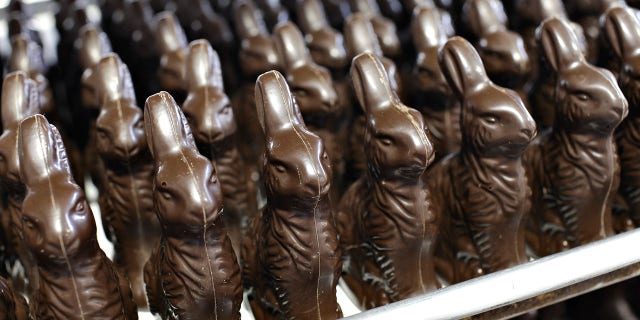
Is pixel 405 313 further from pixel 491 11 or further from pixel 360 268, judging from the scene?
pixel 491 11

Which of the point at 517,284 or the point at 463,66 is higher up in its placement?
the point at 463,66

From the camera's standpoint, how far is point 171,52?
3.97ft

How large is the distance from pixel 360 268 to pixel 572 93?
376mm

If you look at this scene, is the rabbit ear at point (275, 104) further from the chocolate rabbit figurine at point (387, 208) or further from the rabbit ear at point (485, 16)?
the rabbit ear at point (485, 16)

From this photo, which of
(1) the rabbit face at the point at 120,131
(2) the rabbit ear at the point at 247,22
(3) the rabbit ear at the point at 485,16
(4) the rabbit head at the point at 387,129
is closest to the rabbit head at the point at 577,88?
(3) the rabbit ear at the point at 485,16

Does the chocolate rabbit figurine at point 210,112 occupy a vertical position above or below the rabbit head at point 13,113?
below

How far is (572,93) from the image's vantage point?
1.05 meters

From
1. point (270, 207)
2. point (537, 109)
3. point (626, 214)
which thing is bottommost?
point (626, 214)

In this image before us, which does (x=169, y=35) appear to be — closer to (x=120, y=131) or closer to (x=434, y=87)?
(x=120, y=131)

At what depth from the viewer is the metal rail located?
2.94 feet

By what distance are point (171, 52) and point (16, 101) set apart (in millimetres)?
266

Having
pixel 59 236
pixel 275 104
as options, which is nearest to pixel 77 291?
pixel 59 236

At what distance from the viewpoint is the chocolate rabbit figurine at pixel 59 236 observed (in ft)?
2.81

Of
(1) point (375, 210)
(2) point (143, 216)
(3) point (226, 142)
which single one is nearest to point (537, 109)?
(1) point (375, 210)
